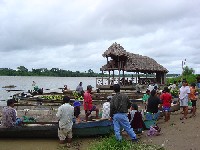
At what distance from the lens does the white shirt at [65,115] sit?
429 inches

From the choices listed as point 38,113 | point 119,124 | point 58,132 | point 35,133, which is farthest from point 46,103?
point 119,124

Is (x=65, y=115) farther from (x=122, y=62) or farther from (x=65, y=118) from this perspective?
(x=122, y=62)

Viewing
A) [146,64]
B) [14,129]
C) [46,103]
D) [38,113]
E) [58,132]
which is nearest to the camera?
[58,132]

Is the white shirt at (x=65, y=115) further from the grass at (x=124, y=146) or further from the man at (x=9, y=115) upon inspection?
the grass at (x=124, y=146)

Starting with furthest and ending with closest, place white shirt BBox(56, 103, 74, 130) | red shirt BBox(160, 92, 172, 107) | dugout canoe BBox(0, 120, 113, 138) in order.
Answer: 1. red shirt BBox(160, 92, 172, 107)
2. dugout canoe BBox(0, 120, 113, 138)
3. white shirt BBox(56, 103, 74, 130)

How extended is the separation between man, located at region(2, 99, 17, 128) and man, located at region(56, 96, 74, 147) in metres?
1.98

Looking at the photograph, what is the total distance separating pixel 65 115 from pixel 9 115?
94.7 inches

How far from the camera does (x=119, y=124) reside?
9734mm

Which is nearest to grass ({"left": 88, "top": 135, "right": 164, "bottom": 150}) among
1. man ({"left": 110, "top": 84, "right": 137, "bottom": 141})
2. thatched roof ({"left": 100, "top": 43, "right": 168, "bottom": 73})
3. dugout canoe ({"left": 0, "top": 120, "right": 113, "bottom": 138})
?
man ({"left": 110, "top": 84, "right": 137, "bottom": 141})

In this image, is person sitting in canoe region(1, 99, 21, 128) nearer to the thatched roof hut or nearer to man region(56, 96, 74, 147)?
man region(56, 96, 74, 147)

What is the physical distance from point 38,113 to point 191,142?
8.12 meters

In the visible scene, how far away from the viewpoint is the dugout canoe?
1175cm

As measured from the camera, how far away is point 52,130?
12.2 metres

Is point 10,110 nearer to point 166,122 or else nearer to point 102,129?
point 102,129
